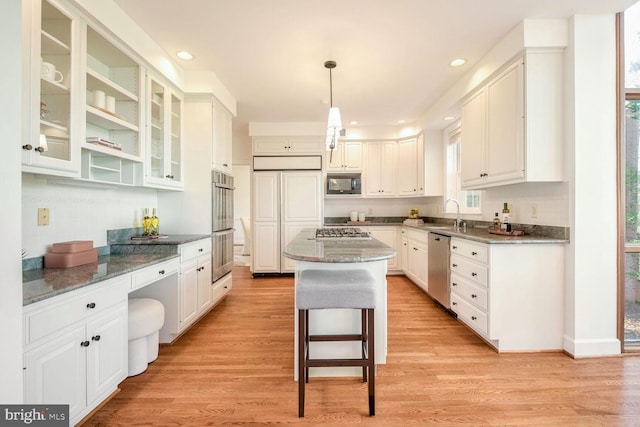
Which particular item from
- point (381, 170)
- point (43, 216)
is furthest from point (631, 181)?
point (43, 216)

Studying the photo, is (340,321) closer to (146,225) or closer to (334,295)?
(334,295)

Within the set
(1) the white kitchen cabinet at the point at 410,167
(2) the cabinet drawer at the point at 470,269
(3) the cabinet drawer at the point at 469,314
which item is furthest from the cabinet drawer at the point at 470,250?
(1) the white kitchen cabinet at the point at 410,167

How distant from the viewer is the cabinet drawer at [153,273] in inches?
73.9

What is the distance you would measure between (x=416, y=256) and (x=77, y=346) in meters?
3.85

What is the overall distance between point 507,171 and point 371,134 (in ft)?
9.76

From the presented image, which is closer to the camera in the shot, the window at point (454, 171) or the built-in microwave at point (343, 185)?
the window at point (454, 171)

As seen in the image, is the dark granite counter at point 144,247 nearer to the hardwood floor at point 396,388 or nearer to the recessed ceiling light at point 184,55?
the hardwood floor at point 396,388

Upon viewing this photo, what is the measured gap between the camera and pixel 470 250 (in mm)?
2623

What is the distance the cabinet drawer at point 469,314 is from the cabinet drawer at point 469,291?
0.05 m

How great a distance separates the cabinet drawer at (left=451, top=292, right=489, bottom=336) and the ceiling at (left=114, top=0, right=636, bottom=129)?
7.96 ft

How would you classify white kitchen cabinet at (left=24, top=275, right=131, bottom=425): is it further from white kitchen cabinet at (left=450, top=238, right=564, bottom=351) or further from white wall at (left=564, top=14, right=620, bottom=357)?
white wall at (left=564, top=14, right=620, bottom=357)

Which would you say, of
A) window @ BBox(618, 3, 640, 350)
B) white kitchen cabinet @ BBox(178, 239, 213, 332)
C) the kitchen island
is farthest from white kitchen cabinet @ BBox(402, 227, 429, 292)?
white kitchen cabinet @ BBox(178, 239, 213, 332)

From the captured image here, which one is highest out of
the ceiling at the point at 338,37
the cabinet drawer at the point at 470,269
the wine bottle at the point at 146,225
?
the ceiling at the point at 338,37

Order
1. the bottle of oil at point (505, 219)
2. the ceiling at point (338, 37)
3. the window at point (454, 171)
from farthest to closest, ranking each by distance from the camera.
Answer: the window at point (454, 171), the bottle of oil at point (505, 219), the ceiling at point (338, 37)
